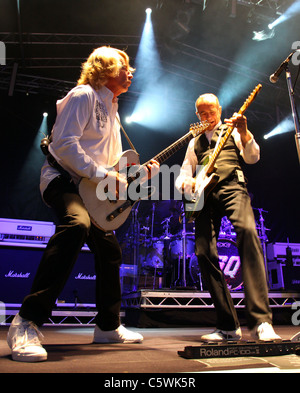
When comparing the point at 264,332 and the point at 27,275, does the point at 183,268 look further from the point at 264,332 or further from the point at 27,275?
the point at 264,332

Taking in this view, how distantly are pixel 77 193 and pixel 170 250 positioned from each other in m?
5.01

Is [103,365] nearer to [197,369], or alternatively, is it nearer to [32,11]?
[197,369]

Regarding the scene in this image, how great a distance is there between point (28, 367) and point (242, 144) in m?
2.16

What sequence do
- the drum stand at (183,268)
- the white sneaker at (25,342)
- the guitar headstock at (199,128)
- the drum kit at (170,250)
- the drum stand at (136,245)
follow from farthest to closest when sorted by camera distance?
the drum stand at (136,245) → the drum kit at (170,250) → the drum stand at (183,268) → the guitar headstock at (199,128) → the white sneaker at (25,342)

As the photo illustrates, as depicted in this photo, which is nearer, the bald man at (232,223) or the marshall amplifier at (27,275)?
the bald man at (232,223)

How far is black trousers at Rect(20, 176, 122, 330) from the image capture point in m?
1.68

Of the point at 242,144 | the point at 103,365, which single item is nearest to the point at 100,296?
the point at 103,365

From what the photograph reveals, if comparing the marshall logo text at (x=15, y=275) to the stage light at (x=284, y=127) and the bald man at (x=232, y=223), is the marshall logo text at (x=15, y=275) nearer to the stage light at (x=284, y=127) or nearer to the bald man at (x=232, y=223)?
the bald man at (x=232, y=223)

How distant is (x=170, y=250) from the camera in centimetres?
677

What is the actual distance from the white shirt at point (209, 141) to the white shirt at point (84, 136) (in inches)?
28.6

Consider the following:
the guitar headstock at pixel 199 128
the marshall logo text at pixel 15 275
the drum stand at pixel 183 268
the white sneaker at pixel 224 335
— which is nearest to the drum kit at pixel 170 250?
the drum stand at pixel 183 268

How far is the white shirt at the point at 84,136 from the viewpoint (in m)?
1.89

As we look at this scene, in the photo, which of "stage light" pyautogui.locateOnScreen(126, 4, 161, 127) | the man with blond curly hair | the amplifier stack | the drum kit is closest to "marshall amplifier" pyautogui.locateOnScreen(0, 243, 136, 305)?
the drum kit

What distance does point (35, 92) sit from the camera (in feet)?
30.2
